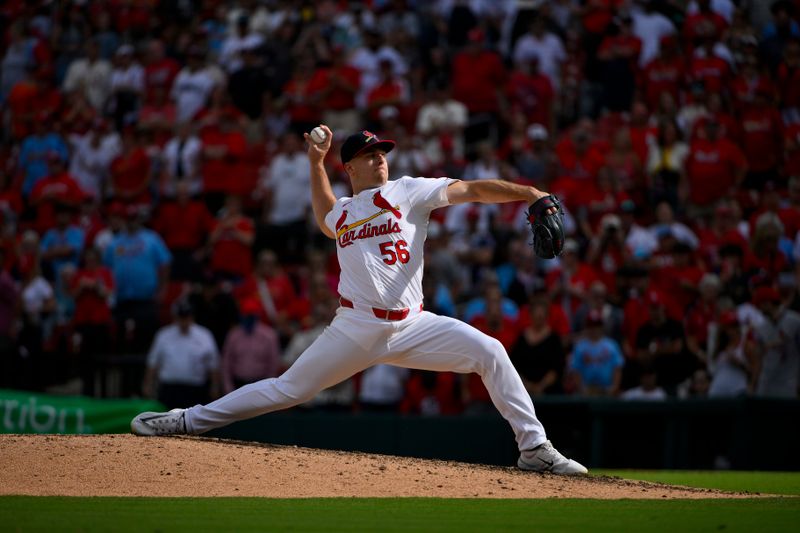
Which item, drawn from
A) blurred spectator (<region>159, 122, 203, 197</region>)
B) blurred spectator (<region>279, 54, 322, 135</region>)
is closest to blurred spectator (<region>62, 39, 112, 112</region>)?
blurred spectator (<region>159, 122, 203, 197</region>)

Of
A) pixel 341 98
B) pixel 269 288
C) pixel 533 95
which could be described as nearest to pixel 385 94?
pixel 341 98

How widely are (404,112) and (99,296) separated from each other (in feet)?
17.1

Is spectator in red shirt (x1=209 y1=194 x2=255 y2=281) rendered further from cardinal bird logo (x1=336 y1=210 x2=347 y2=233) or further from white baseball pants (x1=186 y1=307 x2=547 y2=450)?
white baseball pants (x1=186 y1=307 x2=547 y2=450)

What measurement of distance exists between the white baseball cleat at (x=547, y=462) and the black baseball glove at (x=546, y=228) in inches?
51.1

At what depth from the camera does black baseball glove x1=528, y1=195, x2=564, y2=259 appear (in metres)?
7.62

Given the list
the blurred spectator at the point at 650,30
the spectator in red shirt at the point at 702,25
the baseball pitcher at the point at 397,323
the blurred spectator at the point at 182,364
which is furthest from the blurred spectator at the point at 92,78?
the baseball pitcher at the point at 397,323

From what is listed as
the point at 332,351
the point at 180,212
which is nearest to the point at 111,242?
the point at 180,212

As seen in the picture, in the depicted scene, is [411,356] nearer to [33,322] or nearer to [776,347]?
[776,347]

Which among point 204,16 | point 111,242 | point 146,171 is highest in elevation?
point 204,16

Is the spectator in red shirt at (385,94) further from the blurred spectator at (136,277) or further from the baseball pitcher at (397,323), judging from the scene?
the baseball pitcher at (397,323)

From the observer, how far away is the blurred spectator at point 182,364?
14656mm

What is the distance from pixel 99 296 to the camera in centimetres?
1572

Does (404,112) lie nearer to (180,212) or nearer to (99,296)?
(180,212)

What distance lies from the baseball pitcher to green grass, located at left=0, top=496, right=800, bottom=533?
2.74 ft
